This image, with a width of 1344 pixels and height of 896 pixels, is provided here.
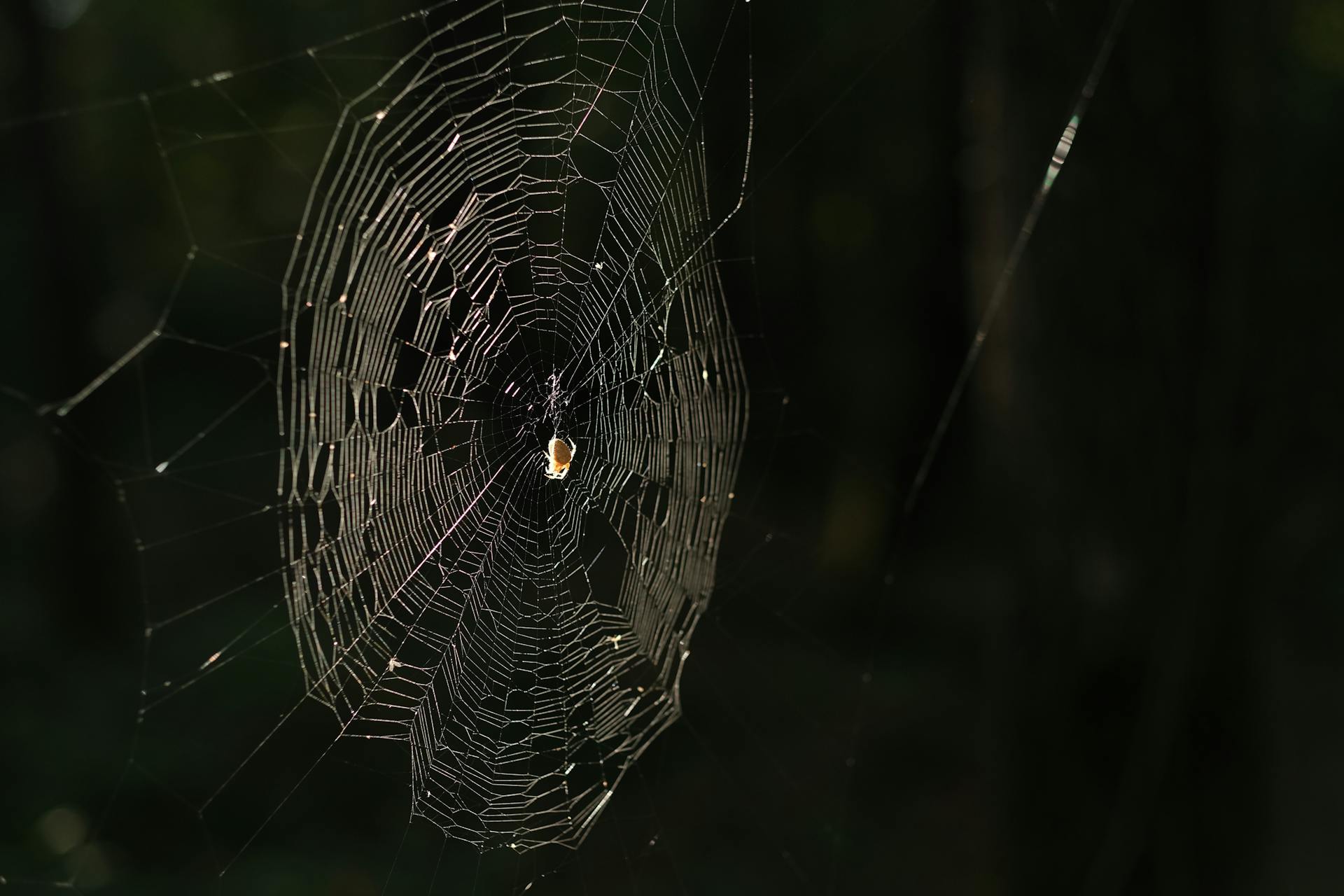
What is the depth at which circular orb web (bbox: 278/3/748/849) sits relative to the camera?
77.5 inches

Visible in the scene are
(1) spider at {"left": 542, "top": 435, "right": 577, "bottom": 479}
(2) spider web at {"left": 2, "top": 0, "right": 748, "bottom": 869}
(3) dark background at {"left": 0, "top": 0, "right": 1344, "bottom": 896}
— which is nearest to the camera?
(3) dark background at {"left": 0, "top": 0, "right": 1344, "bottom": 896}

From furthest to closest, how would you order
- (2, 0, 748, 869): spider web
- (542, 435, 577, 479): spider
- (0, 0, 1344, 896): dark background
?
1. (542, 435, 577, 479): spider
2. (2, 0, 748, 869): spider web
3. (0, 0, 1344, 896): dark background

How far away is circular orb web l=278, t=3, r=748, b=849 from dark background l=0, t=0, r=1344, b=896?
2.01 ft

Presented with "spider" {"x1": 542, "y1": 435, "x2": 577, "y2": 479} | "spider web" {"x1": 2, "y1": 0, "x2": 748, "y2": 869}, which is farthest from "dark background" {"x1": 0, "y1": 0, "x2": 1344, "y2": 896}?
"spider" {"x1": 542, "y1": 435, "x2": 577, "y2": 479}

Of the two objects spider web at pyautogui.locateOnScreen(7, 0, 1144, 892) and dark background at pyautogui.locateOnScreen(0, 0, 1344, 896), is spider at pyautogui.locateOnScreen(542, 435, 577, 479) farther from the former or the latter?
dark background at pyautogui.locateOnScreen(0, 0, 1344, 896)

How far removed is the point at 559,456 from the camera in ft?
10.2

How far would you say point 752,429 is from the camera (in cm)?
635

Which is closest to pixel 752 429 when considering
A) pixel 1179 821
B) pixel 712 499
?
pixel 712 499

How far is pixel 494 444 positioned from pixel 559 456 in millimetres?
535

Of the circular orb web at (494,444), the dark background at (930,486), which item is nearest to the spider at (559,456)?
the circular orb web at (494,444)

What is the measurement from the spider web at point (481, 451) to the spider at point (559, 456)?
3.4 inches

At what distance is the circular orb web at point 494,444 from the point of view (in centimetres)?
197

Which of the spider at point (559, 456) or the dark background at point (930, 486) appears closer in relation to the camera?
the dark background at point (930, 486)

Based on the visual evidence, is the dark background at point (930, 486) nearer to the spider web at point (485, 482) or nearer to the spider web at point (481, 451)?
the spider web at point (485, 482)
